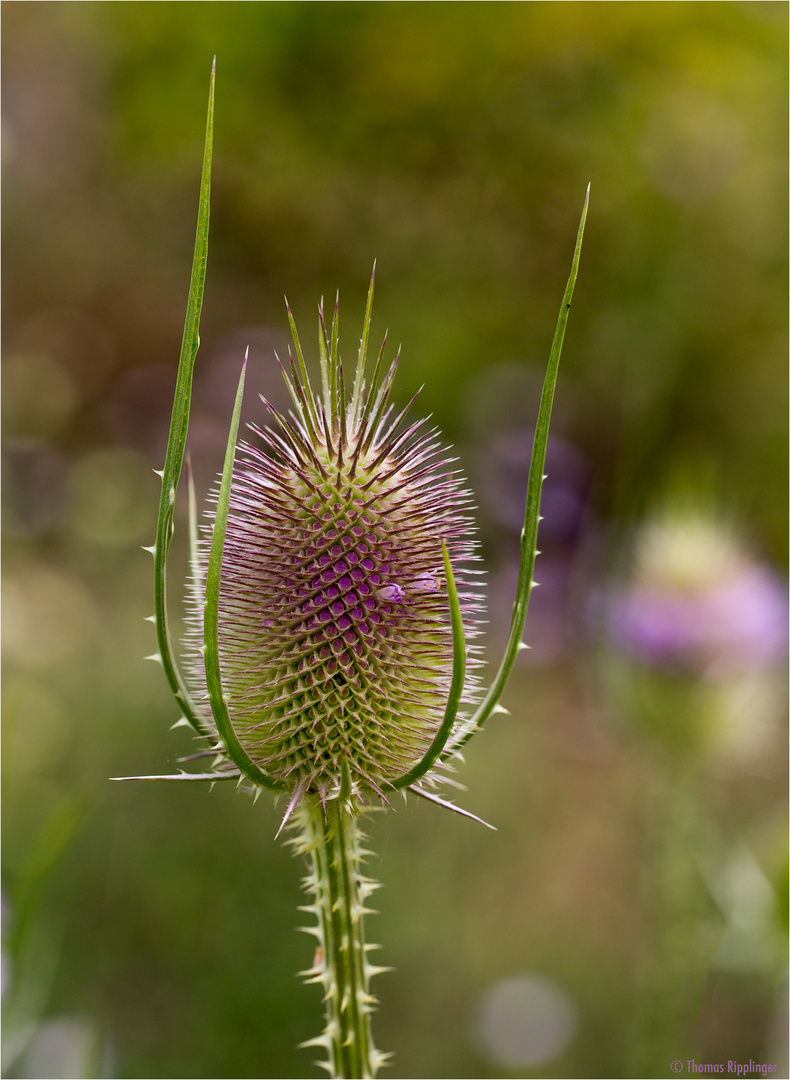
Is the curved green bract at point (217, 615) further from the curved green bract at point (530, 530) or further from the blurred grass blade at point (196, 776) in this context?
the curved green bract at point (530, 530)

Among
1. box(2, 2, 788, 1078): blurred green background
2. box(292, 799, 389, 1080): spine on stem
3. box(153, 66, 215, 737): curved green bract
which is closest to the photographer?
box(153, 66, 215, 737): curved green bract

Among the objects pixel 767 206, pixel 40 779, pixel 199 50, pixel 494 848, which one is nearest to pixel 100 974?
pixel 40 779

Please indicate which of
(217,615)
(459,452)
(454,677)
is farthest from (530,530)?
(459,452)

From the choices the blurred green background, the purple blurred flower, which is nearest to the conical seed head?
the blurred green background

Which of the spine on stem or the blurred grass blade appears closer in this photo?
the blurred grass blade

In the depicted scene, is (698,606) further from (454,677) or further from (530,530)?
(454,677)

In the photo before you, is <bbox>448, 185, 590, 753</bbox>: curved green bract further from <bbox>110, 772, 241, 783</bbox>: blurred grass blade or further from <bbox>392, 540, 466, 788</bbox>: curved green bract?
<bbox>110, 772, 241, 783</bbox>: blurred grass blade
